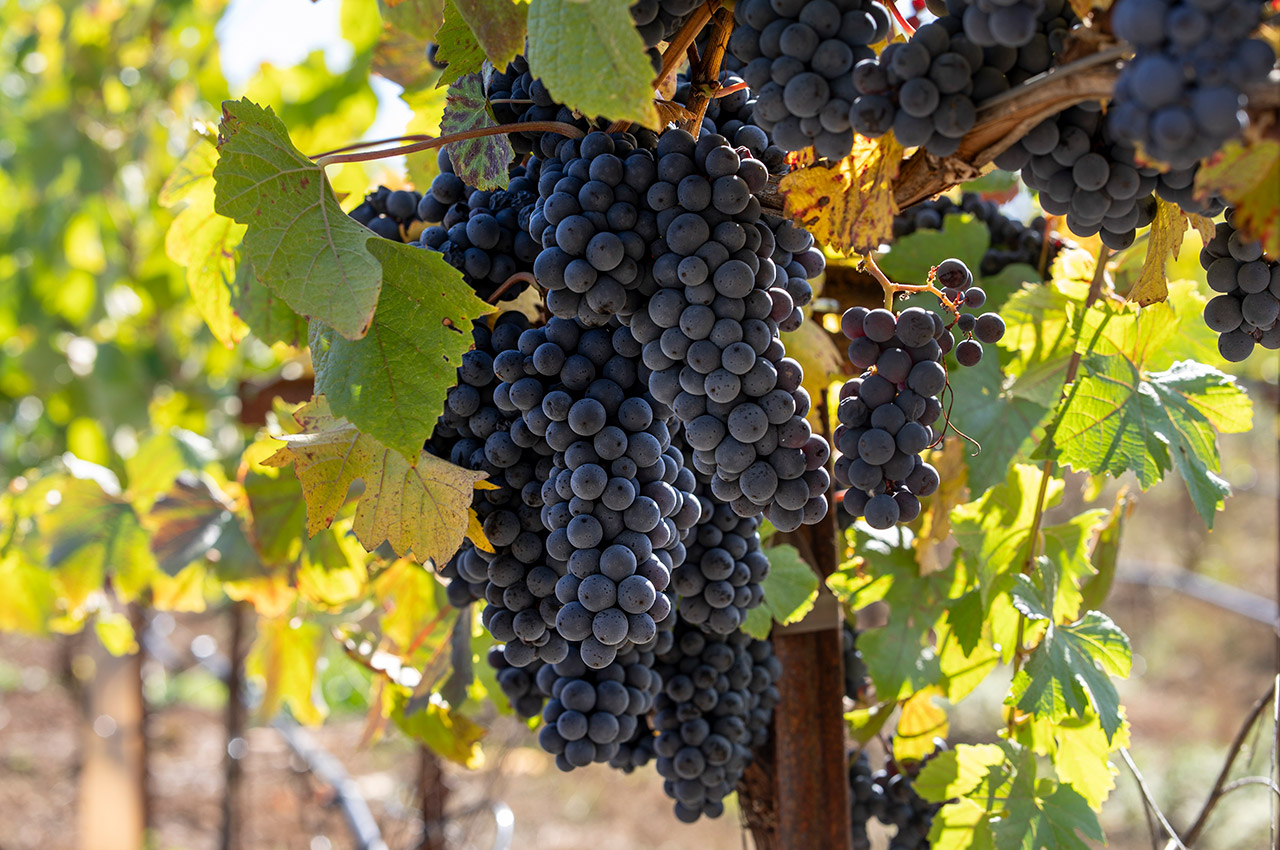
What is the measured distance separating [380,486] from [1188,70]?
2.28 feet

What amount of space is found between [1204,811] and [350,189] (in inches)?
58.4

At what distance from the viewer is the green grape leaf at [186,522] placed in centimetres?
159

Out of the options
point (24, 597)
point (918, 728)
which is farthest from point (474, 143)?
point (24, 597)

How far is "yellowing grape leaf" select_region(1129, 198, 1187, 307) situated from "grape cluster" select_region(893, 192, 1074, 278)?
547mm

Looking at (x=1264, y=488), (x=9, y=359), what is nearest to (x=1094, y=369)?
(x=9, y=359)

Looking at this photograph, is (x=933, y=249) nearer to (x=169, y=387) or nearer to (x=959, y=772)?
(x=959, y=772)

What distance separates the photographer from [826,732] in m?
1.17

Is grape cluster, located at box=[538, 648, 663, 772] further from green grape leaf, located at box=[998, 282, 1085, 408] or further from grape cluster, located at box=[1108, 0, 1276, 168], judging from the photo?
grape cluster, located at box=[1108, 0, 1276, 168]

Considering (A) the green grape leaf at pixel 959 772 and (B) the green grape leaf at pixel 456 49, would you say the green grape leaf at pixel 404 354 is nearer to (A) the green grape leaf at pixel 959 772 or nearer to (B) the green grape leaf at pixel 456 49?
(B) the green grape leaf at pixel 456 49

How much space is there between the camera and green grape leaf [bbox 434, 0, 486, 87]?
2.67 ft

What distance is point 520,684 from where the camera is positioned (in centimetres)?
107

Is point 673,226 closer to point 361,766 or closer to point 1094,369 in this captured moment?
point 1094,369

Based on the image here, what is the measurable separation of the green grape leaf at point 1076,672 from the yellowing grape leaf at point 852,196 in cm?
58

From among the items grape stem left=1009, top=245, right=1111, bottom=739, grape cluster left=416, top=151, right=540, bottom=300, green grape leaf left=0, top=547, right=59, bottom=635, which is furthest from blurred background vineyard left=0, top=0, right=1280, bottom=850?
grape stem left=1009, top=245, right=1111, bottom=739
